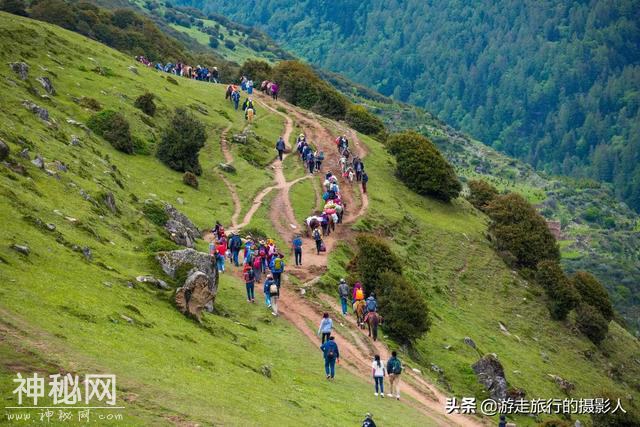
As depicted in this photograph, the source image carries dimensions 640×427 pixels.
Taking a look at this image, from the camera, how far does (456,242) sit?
67.4 metres

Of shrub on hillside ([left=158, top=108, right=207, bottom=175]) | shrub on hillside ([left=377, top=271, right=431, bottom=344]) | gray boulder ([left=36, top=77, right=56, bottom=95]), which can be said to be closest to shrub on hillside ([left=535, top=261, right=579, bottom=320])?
shrub on hillside ([left=377, top=271, right=431, bottom=344])

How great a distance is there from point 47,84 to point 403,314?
30.5 meters

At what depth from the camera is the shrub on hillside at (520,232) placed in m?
69.8

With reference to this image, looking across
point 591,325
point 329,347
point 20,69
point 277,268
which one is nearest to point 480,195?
point 591,325

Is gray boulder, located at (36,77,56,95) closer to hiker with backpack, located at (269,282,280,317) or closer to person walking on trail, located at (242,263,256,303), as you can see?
person walking on trail, located at (242,263,256,303)

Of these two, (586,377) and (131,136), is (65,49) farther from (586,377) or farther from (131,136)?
(586,377)

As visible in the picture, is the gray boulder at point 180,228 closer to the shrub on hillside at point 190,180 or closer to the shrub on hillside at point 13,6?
the shrub on hillside at point 190,180

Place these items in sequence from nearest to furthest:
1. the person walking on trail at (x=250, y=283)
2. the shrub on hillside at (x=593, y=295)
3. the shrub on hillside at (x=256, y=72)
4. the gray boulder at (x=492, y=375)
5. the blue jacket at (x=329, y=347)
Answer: the blue jacket at (x=329, y=347) → the person walking on trail at (x=250, y=283) → the gray boulder at (x=492, y=375) → the shrub on hillside at (x=593, y=295) → the shrub on hillside at (x=256, y=72)

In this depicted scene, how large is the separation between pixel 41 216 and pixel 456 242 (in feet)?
134

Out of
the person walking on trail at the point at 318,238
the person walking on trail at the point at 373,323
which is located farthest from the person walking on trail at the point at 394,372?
the person walking on trail at the point at 318,238

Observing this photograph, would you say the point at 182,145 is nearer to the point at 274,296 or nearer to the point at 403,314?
the point at 274,296

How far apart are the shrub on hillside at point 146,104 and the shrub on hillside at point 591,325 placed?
1484 inches

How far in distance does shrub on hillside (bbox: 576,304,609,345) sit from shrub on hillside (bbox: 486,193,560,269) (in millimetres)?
7409

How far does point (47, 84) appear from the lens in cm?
5716
